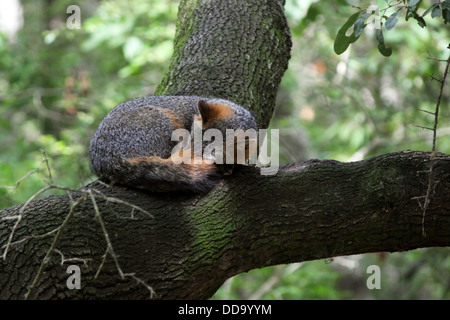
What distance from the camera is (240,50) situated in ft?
16.2

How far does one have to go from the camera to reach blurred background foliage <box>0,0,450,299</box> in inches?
318

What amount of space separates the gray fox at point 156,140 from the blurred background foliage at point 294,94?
231 cm

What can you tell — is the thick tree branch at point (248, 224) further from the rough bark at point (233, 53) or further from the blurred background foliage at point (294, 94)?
the blurred background foliage at point (294, 94)

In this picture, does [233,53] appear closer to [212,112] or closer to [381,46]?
[212,112]

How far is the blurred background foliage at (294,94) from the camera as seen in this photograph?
8066mm

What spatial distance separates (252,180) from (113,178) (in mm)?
971

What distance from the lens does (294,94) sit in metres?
12.1

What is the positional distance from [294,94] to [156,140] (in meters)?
8.57

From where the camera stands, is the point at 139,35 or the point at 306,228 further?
the point at 139,35

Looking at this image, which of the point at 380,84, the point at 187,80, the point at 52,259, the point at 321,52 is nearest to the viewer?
the point at 52,259
